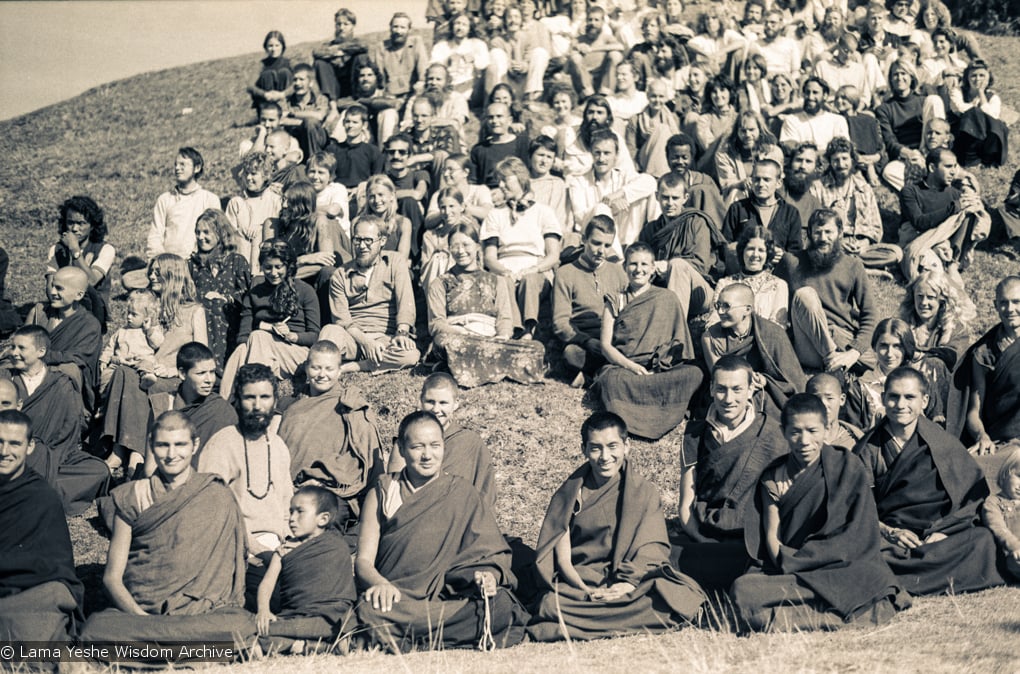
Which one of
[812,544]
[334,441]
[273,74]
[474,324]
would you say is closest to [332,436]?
[334,441]

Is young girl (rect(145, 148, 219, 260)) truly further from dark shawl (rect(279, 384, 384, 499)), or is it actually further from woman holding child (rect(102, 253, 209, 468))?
dark shawl (rect(279, 384, 384, 499))

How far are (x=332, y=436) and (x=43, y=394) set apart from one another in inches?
90.4

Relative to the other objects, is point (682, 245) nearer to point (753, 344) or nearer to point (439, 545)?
point (753, 344)

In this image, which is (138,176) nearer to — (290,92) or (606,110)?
(290,92)

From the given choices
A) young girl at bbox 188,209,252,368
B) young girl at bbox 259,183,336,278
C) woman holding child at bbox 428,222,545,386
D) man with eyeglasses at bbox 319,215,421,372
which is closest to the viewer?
woman holding child at bbox 428,222,545,386

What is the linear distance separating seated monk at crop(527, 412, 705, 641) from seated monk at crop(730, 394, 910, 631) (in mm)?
436

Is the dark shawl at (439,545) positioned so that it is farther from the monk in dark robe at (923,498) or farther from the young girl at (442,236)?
the young girl at (442,236)

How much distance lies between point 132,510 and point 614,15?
1323 cm

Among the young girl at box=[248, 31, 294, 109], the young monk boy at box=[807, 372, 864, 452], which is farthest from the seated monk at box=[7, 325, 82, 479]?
the young girl at box=[248, 31, 294, 109]

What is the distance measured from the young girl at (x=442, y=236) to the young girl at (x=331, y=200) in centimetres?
79

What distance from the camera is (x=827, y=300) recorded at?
383 inches

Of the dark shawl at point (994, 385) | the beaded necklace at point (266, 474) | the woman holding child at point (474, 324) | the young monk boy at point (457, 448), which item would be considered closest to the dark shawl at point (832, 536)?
the young monk boy at point (457, 448)

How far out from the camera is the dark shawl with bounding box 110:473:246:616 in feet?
21.4

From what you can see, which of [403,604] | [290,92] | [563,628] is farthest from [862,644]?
[290,92]
